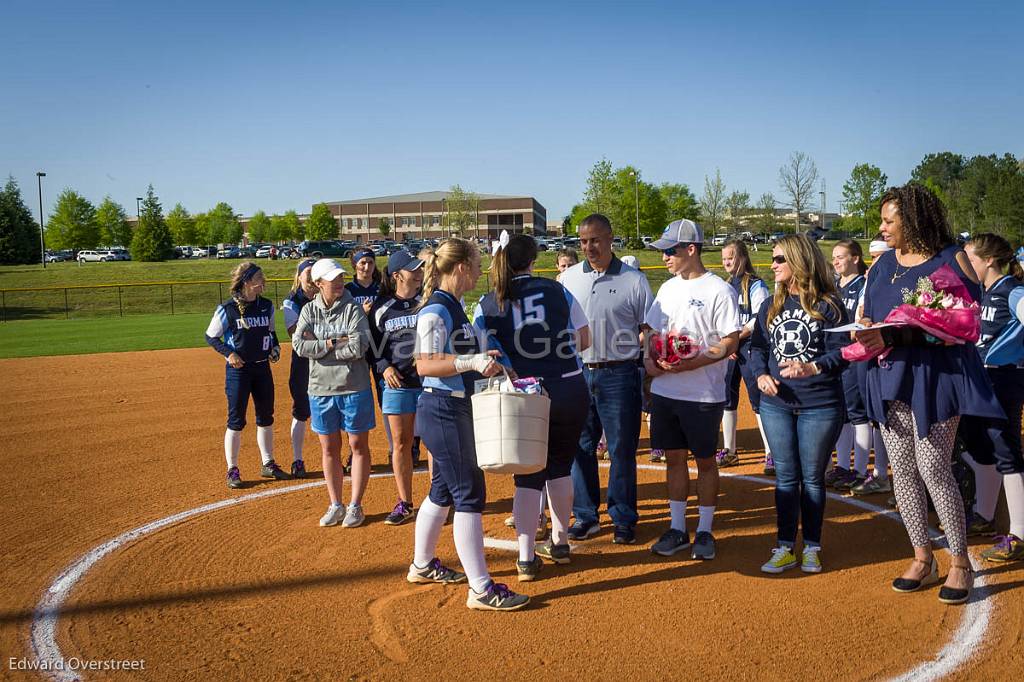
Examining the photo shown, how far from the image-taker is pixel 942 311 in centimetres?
427

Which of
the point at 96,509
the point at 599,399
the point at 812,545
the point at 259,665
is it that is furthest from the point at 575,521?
the point at 96,509

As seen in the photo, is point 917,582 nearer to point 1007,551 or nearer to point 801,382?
point 1007,551

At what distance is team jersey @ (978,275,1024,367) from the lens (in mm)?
5500

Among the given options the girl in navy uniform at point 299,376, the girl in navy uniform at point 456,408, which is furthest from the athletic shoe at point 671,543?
the girl in navy uniform at point 299,376

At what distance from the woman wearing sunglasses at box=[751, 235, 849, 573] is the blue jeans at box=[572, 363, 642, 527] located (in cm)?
95

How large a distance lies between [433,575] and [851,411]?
4157mm

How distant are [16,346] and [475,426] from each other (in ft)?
70.1

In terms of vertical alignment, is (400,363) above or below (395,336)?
below

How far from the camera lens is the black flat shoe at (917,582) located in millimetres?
4695

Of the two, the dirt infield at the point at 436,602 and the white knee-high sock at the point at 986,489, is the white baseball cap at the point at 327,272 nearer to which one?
the dirt infield at the point at 436,602

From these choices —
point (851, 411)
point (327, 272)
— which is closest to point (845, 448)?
point (851, 411)

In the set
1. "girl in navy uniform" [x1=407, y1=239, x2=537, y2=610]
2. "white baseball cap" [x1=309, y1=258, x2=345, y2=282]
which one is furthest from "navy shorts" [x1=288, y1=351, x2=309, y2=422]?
"girl in navy uniform" [x1=407, y1=239, x2=537, y2=610]

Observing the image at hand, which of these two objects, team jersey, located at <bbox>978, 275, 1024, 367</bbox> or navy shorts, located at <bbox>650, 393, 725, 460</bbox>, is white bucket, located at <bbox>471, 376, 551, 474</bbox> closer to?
navy shorts, located at <bbox>650, 393, 725, 460</bbox>

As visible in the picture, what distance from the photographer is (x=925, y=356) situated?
445 centimetres
